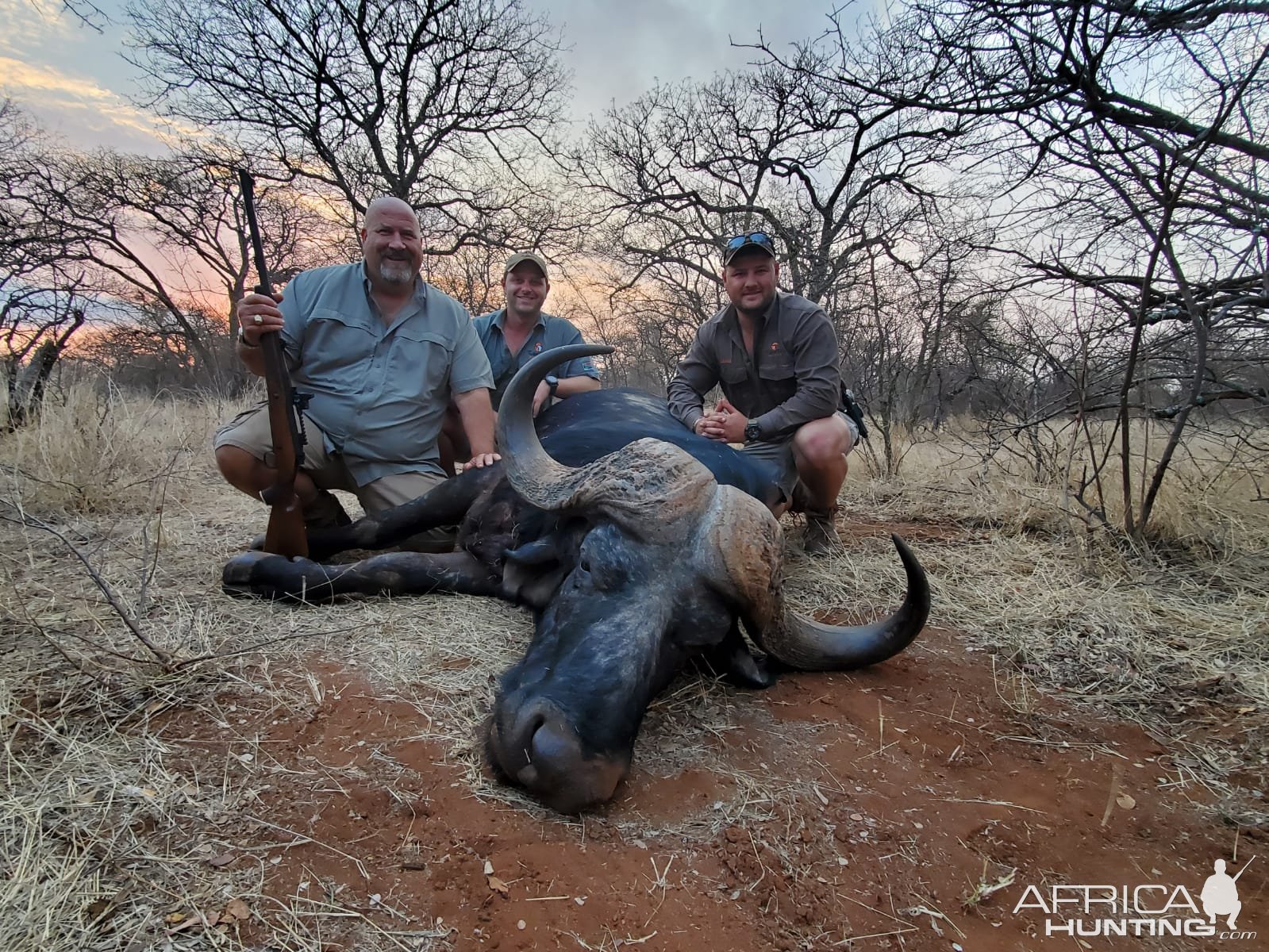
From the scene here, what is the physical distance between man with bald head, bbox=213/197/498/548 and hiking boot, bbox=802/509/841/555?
235 cm

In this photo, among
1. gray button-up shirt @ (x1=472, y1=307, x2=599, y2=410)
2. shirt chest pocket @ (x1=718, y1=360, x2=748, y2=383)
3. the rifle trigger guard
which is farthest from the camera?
gray button-up shirt @ (x1=472, y1=307, x2=599, y2=410)

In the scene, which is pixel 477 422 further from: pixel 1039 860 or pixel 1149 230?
pixel 1149 230

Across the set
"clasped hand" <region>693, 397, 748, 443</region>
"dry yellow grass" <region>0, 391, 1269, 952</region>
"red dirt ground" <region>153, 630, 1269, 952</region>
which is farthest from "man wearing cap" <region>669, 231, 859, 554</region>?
"red dirt ground" <region>153, 630, 1269, 952</region>

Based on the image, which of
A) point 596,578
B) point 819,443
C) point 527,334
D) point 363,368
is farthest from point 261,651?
point 527,334

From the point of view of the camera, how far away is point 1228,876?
5.54 ft

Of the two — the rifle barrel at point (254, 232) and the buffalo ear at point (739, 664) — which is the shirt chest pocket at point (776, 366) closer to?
the buffalo ear at point (739, 664)

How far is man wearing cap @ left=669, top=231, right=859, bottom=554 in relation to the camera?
4.23 metres

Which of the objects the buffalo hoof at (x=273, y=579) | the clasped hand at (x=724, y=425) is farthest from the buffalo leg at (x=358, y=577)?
the clasped hand at (x=724, y=425)

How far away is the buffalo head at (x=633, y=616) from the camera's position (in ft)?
5.73

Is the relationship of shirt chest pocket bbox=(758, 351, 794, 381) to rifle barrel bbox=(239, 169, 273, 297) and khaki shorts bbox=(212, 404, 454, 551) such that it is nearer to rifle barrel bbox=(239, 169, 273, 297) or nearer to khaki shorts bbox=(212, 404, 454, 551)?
khaki shorts bbox=(212, 404, 454, 551)

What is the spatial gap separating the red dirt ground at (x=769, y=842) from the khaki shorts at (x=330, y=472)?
161 centimetres

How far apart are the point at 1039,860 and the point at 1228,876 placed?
47 cm

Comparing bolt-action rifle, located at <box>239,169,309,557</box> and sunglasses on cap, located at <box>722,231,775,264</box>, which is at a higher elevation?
sunglasses on cap, located at <box>722,231,775,264</box>

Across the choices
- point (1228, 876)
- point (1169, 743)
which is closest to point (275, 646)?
point (1228, 876)
